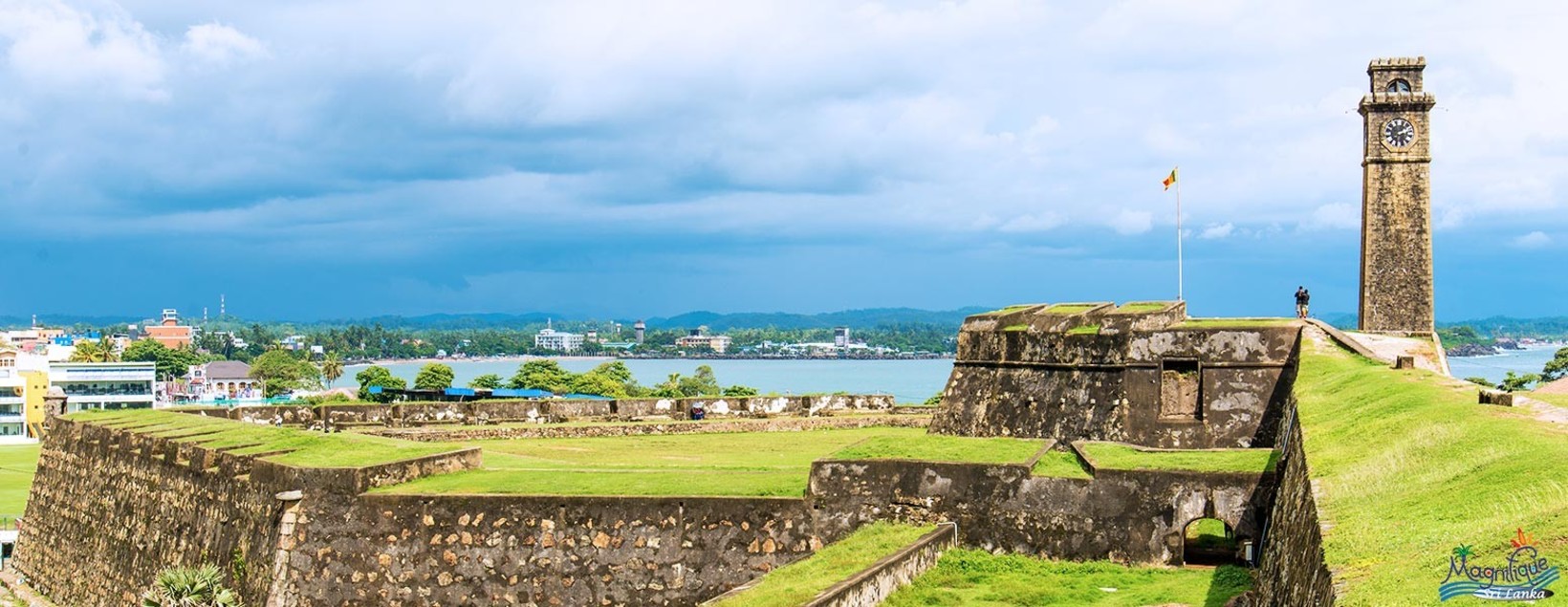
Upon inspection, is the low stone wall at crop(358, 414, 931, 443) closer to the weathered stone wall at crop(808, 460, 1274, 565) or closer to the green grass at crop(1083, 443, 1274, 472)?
the weathered stone wall at crop(808, 460, 1274, 565)

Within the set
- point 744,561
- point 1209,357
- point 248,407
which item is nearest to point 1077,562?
point 744,561

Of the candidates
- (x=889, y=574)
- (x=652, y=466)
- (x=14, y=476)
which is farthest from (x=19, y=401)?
(x=889, y=574)

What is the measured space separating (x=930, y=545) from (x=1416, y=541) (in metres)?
8.32

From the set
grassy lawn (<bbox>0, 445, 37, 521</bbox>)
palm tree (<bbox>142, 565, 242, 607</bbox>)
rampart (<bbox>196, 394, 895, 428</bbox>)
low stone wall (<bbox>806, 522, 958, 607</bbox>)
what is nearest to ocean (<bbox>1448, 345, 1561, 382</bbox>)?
rampart (<bbox>196, 394, 895, 428</bbox>)

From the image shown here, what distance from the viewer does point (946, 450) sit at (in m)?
16.7

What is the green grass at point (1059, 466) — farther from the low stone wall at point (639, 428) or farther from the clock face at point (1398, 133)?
the clock face at point (1398, 133)

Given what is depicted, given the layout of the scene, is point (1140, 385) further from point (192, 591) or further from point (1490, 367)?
point (1490, 367)

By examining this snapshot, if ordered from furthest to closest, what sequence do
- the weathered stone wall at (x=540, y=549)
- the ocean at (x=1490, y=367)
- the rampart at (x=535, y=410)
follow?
1. the ocean at (x=1490, y=367)
2. the rampart at (x=535, y=410)
3. the weathered stone wall at (x=540, y=549)

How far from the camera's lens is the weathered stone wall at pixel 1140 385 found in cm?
2036

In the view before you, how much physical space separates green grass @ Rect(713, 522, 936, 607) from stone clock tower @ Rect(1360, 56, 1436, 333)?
16955 millimetres

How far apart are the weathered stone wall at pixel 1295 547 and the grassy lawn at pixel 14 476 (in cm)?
3443

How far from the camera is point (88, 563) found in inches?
981

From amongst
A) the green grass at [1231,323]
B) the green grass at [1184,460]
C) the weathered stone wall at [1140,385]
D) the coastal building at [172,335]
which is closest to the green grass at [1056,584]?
the green grass at [1184,460]

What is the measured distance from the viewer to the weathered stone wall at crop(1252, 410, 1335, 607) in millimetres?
7978
